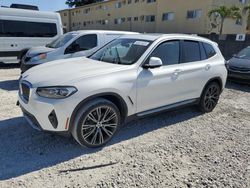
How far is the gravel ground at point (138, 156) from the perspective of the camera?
2.99m

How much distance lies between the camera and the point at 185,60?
466cm

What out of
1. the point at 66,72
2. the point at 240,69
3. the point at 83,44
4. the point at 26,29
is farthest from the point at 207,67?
the point at 26,29

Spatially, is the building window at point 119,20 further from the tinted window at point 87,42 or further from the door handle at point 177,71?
the door handle at point 177,71

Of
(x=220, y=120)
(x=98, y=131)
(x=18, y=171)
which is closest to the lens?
(x=18, y=171)

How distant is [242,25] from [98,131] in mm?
29977

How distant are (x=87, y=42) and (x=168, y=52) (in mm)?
4411

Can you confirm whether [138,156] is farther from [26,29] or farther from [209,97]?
[26,29]

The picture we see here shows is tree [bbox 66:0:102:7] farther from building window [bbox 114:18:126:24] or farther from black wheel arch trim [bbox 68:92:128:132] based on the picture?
black wheel arch trim [bbox 68:92:128:132]

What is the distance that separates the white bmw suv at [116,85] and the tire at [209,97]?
34mm

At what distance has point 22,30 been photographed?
1065cm

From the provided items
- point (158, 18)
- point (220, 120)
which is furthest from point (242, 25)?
point (220, 120)

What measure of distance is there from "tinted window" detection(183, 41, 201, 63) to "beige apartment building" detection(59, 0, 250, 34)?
21.0m

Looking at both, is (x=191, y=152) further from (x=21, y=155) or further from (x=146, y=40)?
(x=21, y=155)

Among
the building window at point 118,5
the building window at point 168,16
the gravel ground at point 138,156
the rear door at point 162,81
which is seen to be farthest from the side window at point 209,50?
the building window at point 118,5
